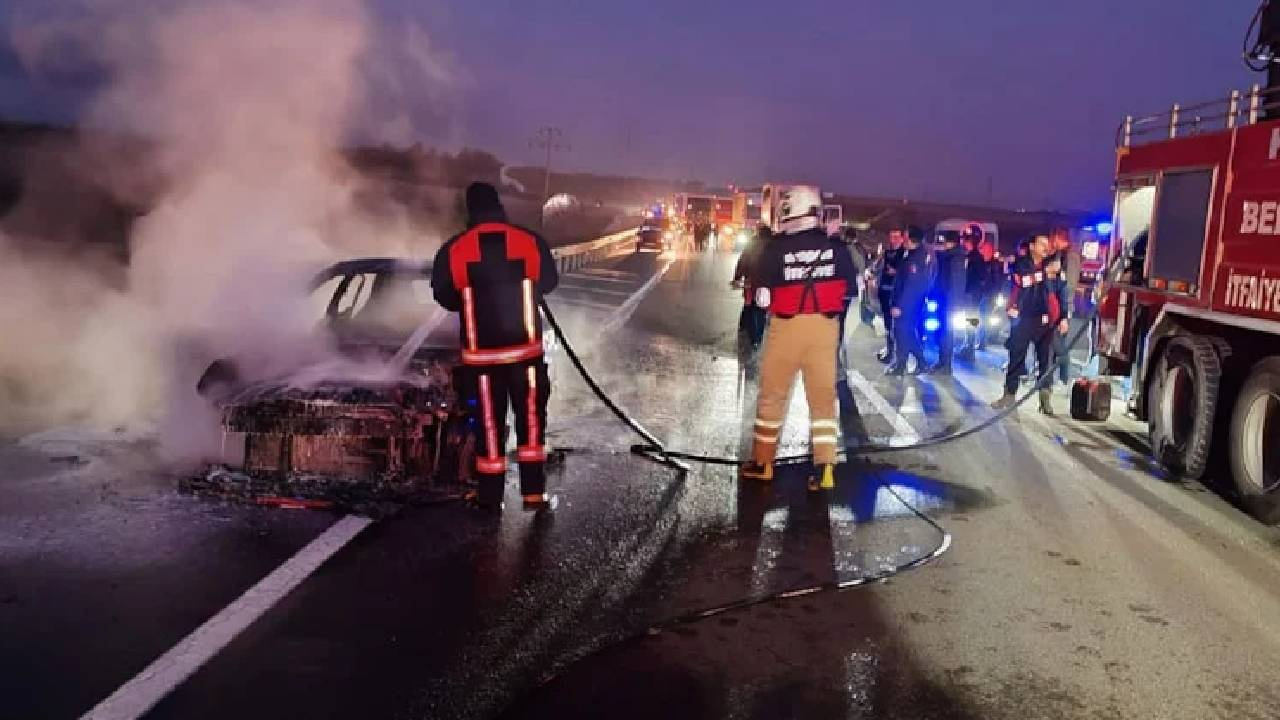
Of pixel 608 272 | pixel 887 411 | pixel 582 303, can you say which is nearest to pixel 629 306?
pixel 582 303

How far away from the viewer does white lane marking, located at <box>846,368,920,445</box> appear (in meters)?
8.73

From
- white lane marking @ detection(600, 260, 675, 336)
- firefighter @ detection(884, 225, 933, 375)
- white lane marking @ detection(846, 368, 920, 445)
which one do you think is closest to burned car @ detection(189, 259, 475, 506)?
white lane marking @ detection(846, 368, 920, 445)

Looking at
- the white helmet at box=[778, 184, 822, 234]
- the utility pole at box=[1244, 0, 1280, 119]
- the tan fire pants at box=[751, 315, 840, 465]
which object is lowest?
the tan fire pants at box=[751, 315, 840, 465]

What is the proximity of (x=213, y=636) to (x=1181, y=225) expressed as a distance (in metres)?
7.22

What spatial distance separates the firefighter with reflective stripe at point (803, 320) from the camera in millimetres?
6715

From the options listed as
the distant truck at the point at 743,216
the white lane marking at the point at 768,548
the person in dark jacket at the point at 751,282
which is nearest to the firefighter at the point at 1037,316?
the person in dark jacket at the point at 751,282

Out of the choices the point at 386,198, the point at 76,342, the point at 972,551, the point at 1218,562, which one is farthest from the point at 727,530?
the point at 386,198

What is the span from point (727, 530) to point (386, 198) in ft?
29.3

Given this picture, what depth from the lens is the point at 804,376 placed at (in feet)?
22.8

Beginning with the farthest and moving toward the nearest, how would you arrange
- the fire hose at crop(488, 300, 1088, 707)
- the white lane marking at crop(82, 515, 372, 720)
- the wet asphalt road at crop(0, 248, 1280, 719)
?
the fire hose at crop(488, 300, 1088, 707)
the wet asphalt road at crop(0, 248, 1280, 719)
the white lane marking at crop(82, 515, 372, 720)

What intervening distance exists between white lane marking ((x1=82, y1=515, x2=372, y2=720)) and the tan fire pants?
269 centimetres

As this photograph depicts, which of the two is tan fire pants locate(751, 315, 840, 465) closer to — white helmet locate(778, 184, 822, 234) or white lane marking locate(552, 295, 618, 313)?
white helmet locate(778, 184, 822, 234)

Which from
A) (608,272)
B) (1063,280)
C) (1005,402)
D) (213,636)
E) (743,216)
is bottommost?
(213,636)

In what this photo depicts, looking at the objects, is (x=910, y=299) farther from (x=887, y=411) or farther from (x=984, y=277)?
(x=887, y=411)
